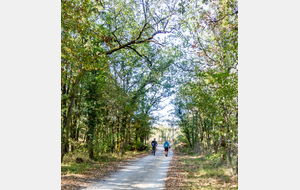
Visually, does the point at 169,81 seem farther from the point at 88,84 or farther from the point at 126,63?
the point at 88,84

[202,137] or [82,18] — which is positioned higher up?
[82,18]

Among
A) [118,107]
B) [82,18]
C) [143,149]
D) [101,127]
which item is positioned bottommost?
[143,149]

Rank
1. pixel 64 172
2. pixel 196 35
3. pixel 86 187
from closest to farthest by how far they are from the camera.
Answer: pixel 86 187 < pixel 64 172 < pixel 196 35

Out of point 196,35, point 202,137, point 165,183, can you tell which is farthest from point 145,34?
point 202,137

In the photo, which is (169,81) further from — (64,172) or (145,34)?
(64,172)

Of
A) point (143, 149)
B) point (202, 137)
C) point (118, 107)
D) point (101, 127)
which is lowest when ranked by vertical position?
point (143, 149)

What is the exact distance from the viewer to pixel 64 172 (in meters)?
10.4

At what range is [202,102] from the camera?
10.8 meters

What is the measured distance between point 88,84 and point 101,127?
12.9ft

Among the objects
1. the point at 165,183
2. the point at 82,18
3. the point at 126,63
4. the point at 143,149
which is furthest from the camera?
the point at 143,149

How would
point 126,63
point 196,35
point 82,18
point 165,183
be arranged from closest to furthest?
point 82,18 → point 165,183 → point 196,35 → point 126,63

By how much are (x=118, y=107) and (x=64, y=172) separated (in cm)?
552

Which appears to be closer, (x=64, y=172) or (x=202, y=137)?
(x=64, y=172)

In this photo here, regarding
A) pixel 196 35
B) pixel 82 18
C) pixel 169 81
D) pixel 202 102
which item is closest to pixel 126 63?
pixel 169 81
